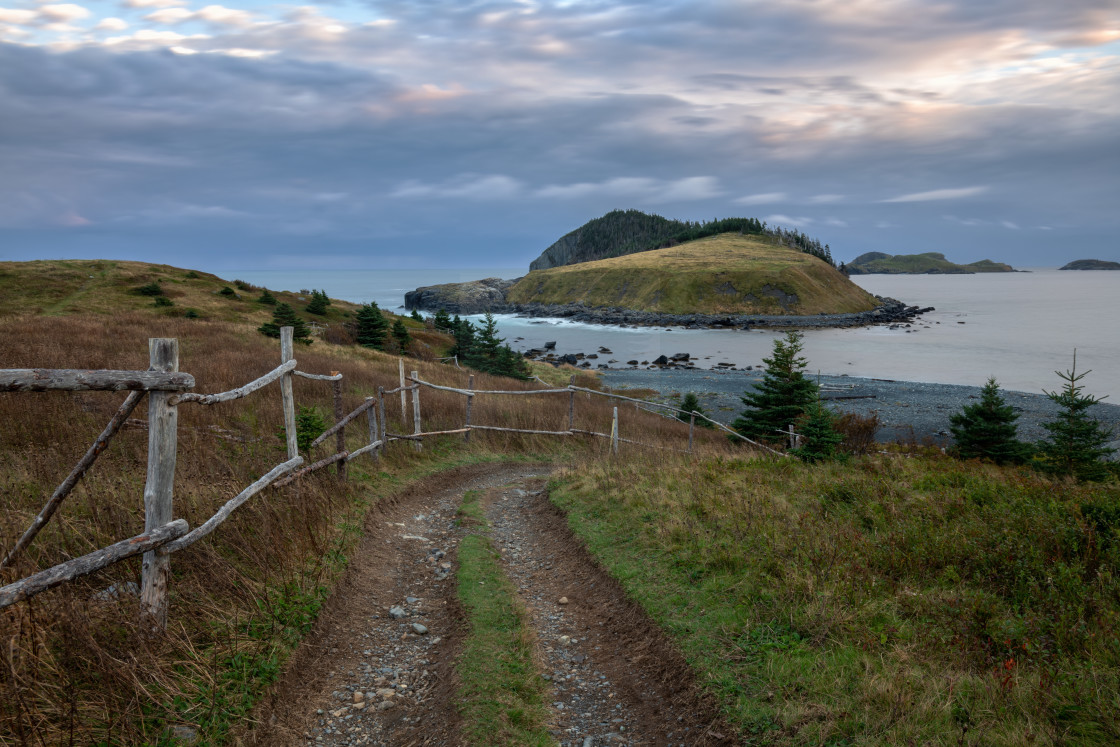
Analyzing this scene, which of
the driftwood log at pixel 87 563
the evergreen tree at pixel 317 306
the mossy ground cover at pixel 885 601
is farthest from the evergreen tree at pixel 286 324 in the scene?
the driftwood log at pixel 87 563

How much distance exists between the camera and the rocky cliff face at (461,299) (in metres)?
145

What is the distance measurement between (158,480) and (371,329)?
1422 inches

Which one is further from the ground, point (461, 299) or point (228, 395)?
point (461, 299)

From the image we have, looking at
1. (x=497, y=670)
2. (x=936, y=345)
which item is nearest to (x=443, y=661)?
(x=497, y=670)

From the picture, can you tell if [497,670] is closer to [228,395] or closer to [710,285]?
[228,395]

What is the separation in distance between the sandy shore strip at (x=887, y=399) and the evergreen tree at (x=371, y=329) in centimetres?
1896

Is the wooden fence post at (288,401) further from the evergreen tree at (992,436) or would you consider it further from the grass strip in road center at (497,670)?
the evergreen tree at (992,436)

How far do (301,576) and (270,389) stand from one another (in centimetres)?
858

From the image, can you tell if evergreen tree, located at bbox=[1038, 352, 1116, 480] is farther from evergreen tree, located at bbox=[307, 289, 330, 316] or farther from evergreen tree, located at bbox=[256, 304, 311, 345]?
evergreen tree, located at bbox=[307, 289, 330, 316]

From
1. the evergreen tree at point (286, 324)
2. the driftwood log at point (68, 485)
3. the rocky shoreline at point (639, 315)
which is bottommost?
the driftwood log at point (68, 485)

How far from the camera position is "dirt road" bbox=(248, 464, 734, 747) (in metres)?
4.60

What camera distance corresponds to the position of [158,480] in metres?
4.51

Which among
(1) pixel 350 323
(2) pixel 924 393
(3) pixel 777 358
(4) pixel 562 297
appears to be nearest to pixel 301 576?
(3) pixel 777 358

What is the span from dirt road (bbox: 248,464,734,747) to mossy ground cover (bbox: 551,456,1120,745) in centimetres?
36
